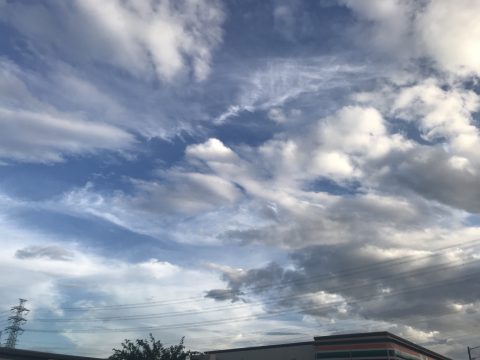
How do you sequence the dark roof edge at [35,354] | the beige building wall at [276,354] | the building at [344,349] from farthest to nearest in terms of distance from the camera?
the beige building wall at [276,354]
the building at [344,349]
the dark roof edge at [35,354]

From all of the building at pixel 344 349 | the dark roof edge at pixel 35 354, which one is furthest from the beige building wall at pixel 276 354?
the dark roof edge at pixel 35 354

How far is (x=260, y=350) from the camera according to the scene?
292ft

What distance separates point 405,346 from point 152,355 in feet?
169

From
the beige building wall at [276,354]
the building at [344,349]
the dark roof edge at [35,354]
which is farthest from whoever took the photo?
the beige building wall at [276,354]

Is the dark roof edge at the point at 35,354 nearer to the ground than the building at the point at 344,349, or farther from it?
nearer to the ground

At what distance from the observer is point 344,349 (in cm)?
7769

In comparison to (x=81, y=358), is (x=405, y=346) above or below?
above

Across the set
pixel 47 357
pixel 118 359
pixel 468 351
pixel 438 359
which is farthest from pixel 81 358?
pixel 438 359

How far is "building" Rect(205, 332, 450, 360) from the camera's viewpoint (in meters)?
75.9

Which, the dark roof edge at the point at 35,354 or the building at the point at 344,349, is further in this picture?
the building at the point at 344,349

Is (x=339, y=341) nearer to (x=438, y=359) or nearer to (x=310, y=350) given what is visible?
(x=310, y=350)

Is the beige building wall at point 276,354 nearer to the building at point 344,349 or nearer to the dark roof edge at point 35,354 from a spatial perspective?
the building at point 344,349

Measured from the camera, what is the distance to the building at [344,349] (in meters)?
75.9

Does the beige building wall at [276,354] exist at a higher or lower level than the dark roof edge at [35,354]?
higher
